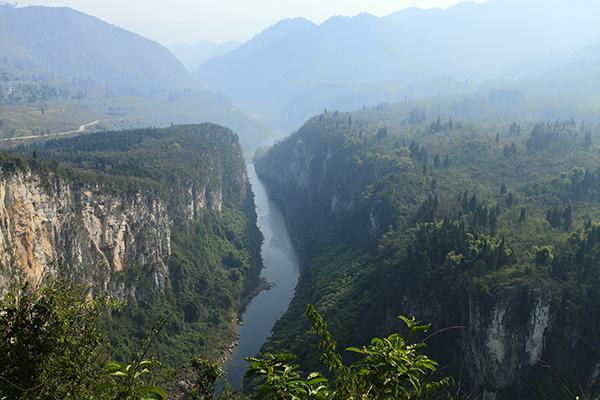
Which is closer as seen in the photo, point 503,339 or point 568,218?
point 503,339

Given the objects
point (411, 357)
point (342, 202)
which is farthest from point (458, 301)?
point (342, 202)

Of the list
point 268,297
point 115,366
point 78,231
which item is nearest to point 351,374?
point 115,366

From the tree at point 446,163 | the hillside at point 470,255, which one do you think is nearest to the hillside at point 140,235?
the hillside at point 470,255

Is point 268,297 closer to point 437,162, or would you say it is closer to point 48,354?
point 437,162

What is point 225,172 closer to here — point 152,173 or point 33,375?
point 152,173

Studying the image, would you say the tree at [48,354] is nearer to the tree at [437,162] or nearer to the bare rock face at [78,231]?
the bare rock face at [78,231]

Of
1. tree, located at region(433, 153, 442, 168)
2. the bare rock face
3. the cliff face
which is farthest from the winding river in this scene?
tree, located at region(433, 153, 442, 168)
